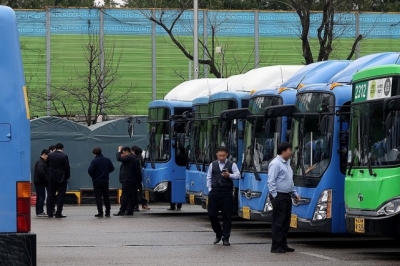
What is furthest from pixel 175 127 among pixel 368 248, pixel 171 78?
pixel 171 78

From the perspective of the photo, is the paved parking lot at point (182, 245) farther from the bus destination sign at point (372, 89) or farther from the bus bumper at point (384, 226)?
the bus destination sign at point (372, 89)

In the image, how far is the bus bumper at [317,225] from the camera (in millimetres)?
17250

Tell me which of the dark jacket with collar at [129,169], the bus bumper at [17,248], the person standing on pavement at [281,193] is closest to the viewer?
the bus bumper at [17,248]

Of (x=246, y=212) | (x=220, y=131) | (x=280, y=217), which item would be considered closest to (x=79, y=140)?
(x=220, y=131)

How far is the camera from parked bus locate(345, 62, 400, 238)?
1485 centimetres

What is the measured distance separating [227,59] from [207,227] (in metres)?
23.8

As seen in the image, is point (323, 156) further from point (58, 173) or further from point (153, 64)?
point (153, 64)

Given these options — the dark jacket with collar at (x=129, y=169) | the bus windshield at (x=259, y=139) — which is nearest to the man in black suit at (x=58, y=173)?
the dark jacket with collar at (x=129, y=169)

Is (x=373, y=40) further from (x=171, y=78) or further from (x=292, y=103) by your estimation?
(x=292, y=103)

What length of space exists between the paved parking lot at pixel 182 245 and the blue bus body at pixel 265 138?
0.58 meters

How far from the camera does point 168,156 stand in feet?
93.0

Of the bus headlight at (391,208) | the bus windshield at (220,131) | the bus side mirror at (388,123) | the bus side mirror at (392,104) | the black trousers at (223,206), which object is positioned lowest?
the black trousers at (223,206)

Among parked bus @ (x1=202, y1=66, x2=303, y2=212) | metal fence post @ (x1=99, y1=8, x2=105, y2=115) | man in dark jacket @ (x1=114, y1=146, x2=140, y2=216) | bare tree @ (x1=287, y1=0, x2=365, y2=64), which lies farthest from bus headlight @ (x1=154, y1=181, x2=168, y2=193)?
metal fence post @ (x1=99, y1=8, x2=105, y2=115)

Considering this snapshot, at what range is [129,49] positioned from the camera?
46031 mm
